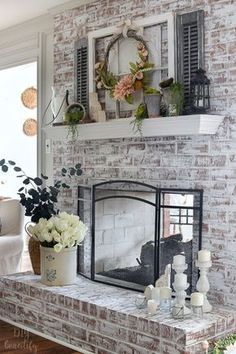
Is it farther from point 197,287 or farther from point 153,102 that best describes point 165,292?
point 153,102

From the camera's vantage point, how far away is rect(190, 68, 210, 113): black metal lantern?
10.6ft

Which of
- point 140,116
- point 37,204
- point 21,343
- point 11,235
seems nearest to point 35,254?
point 37,204

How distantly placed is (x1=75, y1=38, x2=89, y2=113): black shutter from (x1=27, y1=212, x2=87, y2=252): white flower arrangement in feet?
3.11

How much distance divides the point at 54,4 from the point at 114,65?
0.89m

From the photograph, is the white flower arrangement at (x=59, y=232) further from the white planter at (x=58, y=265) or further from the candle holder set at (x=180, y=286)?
the candle holder set at (x=180, y=286)

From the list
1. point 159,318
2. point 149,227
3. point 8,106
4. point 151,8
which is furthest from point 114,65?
point 8,106

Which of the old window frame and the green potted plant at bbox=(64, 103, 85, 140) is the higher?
the old window frame

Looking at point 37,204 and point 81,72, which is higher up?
point 81,72

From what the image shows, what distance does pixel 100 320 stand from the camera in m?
3.21

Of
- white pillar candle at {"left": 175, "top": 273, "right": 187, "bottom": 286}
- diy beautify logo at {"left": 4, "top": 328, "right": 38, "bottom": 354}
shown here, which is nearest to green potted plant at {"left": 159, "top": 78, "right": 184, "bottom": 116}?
white pillar candle at {"left": 175, "top": 273, "right": 187, "bottom": 286}

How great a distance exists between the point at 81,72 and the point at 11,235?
1518 millimetres

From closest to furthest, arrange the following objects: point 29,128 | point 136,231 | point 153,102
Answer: point 153,102, point 136,231, point 29,128

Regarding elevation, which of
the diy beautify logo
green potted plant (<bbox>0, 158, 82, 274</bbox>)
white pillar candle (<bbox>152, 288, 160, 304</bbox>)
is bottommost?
the diy beautify logo

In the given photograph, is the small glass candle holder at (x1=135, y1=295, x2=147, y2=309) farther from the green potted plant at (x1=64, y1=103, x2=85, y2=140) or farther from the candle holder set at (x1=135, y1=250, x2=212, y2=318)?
the green potted plant at (x1=64, y1=103, x2=85, y2=140)
